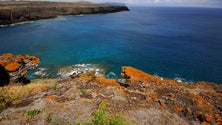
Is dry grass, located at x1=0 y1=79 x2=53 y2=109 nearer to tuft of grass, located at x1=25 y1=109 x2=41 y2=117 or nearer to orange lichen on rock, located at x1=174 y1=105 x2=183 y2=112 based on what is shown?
tuft of grass, located at x1=25 y1=109 x2=41 y2=117

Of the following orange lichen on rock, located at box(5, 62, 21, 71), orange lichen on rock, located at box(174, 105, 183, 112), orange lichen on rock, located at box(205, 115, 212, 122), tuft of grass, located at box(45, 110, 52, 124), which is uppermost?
orange lichen on rock, located at box(205, 115, 212, 122)

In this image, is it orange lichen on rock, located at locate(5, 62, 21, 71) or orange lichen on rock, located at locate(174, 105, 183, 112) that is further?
orange lichen on rock, located at locate(5, 62, 21, 71)

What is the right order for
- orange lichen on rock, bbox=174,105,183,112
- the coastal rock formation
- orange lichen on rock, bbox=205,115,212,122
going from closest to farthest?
orange lichen on rock, bbox=205,115,212,122
orange lichen on rock, bbox=174,105,183,112
the coastal rock formation

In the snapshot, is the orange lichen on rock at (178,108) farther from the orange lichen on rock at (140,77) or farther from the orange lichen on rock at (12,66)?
the orange lichen on rock at (12,66)

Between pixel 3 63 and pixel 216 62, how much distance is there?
45.0m

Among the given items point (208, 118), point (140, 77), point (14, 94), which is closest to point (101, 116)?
point (208, 118)

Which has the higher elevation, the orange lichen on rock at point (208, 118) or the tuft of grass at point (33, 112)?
the orange lichen on rock at point (208, 118)

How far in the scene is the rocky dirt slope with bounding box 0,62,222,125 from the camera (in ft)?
35.7

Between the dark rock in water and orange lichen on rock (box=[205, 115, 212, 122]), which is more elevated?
orange lichen on rock (box=[205, 115, 212, 122])

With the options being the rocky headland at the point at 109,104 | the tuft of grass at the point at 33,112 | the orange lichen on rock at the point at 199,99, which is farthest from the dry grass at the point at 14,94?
the orange lichen on rock at the point at 199,99

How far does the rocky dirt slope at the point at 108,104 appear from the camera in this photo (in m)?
10.9

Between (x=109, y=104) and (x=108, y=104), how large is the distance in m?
0.09

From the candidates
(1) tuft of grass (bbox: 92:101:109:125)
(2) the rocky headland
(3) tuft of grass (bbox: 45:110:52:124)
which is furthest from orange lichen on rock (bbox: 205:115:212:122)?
(3) tuft of grass (bbox: 45:110:52:124)

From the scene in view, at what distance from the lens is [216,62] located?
3822 cm
